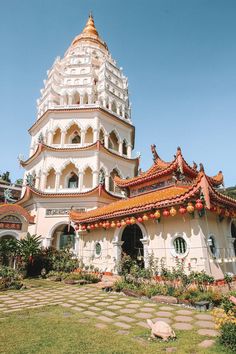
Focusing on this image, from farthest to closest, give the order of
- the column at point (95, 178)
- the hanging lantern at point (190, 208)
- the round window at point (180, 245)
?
1. the column at point (95, 178)
2. the round window at point (180, 245)
3. the hanging lantern at point (190, 208)

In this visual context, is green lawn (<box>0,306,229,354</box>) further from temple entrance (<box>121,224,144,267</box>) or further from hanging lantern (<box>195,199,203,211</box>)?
temple entrance (<box>121,224,144,267</box>)

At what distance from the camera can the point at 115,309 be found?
7176 mm

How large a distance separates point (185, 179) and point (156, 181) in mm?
1766

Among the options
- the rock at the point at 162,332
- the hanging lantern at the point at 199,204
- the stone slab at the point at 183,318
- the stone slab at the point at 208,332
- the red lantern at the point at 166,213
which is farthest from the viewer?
the red lantern at the point at 166,213

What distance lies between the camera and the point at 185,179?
14.6 metres

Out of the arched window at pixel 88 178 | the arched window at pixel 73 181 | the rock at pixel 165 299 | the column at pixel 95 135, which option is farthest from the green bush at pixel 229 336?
the column at pixel 95 135

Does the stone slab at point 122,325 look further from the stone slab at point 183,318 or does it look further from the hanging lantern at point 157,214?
the hanging lantern at point 157,214

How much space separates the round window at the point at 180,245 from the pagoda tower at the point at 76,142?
9059 millimetres

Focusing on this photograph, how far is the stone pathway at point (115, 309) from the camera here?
5660mm

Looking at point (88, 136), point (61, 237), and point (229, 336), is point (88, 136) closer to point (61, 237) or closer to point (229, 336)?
point (61, 237)

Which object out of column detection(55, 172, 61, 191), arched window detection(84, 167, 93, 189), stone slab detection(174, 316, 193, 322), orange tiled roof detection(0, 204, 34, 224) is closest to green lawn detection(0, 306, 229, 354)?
stone slab detection(174, 316, 193, 322)

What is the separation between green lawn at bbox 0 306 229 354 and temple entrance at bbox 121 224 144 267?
8.67m

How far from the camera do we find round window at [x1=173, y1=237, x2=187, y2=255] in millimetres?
10234

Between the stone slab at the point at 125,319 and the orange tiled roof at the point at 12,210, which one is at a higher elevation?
the orange tiled roof at the point at 12,210
